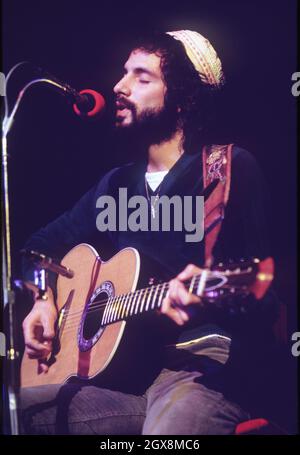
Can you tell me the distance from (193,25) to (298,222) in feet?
3.81

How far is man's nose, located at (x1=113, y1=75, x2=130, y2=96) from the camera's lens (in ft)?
9.24

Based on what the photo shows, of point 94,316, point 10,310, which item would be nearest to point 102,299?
point 94,316

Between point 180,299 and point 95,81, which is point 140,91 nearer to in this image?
point 95,81

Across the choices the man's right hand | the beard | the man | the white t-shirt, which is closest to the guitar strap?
the man

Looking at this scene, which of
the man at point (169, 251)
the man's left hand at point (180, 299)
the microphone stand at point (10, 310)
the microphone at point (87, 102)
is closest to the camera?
the microphone stand at point (10, 310)

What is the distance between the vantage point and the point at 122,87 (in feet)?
9.27

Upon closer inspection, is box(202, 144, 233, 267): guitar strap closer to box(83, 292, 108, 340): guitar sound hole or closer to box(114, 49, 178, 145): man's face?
box(114, 49, 178, 145): man's face

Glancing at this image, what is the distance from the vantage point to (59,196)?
311 centimetres

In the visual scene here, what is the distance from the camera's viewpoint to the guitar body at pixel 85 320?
2338 mm

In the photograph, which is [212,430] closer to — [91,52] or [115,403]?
[115,403]

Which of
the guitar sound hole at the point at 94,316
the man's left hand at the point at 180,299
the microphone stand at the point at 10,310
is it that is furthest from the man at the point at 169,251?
the microphone stand at the point at 10,310

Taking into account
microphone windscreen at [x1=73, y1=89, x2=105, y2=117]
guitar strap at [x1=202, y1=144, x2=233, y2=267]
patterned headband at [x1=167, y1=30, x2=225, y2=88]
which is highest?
patterned headband at [x1=167, y1=30, x2=225, y2=88]

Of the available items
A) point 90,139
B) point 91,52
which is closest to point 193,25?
point 91,52

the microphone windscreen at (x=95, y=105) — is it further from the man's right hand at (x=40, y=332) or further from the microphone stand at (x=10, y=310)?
the man's right hand at (x=40, y=332)
